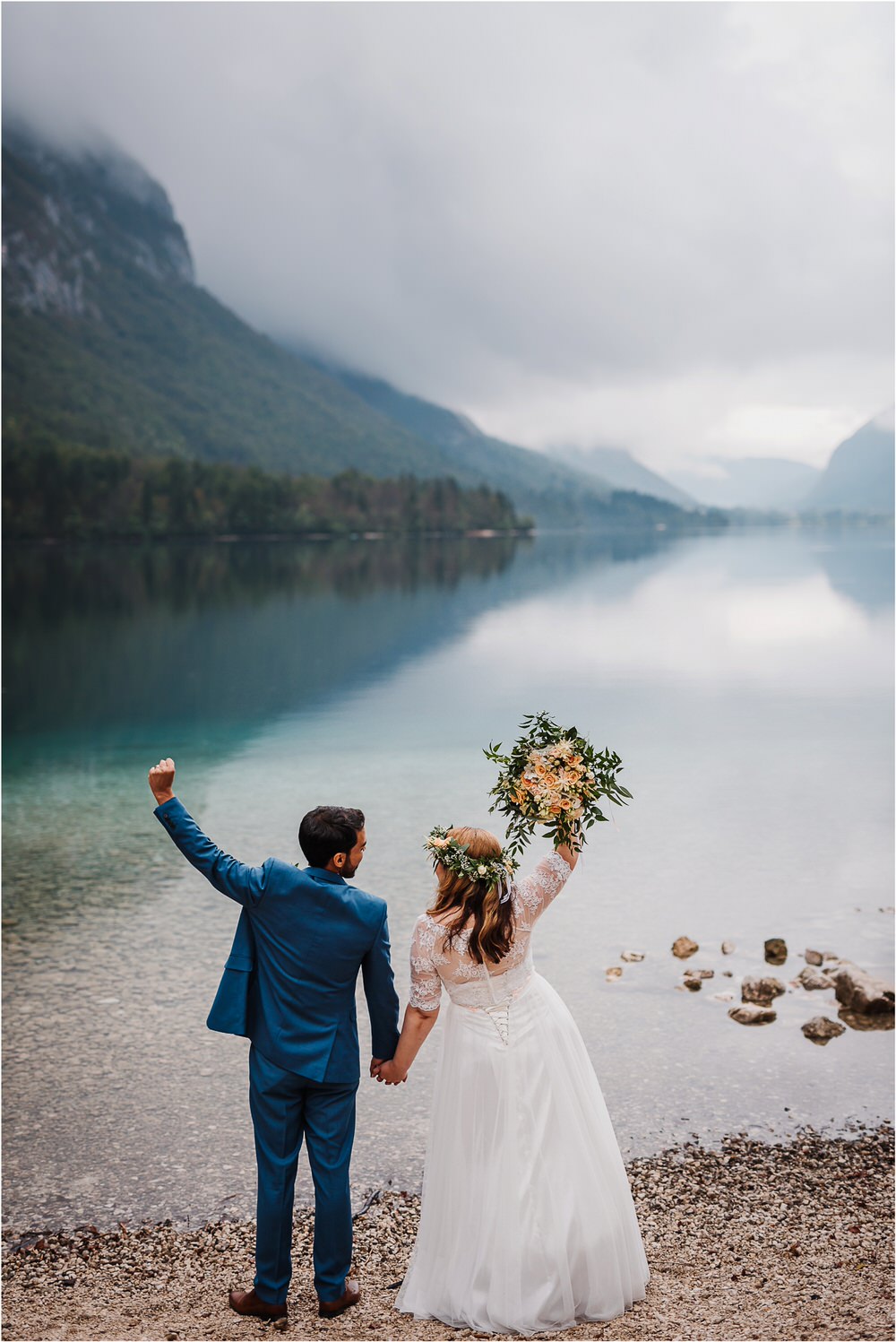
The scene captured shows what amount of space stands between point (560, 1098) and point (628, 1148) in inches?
122

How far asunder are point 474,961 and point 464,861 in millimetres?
504

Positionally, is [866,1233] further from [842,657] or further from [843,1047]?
[842,657]

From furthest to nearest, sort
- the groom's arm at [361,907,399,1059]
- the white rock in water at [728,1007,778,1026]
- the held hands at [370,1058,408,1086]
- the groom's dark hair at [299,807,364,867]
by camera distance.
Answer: the white rock in water at [728,1007,778,1026], the held hands at [370,1058,408,1086], the groom's arm at [361,907,399,1059], the groom's dark hair at [299,807,364,867]

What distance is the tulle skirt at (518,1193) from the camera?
523cm

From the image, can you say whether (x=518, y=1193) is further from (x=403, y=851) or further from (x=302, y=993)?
(x=403, y=851)

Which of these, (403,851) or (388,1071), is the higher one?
(388,1071)

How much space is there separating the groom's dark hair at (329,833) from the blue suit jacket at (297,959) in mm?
96

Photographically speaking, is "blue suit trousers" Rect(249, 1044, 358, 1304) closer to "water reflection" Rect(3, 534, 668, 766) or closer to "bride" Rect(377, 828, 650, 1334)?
"bride" Rect(377, 828, 650, 1334)

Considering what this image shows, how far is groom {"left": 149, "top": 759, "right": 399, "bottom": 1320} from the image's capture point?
5074 mm

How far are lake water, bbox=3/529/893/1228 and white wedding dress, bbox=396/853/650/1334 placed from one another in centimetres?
239

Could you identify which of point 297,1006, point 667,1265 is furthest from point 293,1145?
point 667,1265

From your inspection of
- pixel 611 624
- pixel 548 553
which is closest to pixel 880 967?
pixel 611 624

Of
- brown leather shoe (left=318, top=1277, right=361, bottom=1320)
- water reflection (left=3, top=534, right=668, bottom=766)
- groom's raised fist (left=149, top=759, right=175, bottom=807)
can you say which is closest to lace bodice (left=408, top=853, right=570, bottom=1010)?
groom's raised fist (left=149, top=759, right=175, bottom=807)

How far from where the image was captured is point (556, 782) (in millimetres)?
5488
